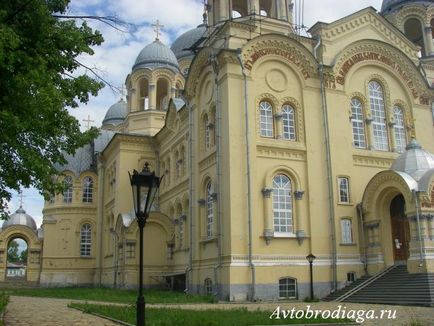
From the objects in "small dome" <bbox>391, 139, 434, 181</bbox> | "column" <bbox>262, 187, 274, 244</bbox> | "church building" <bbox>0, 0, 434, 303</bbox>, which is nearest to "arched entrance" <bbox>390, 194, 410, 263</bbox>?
"church building" <bbox>0, 0, 434, 303</bbox>

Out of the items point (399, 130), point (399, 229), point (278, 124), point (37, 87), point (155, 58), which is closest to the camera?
point (37, 87)

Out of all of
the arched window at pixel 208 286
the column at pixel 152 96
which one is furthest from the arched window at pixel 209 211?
the column at pixel 152 96

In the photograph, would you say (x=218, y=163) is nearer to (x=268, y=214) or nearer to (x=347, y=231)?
(x=268, y=214)

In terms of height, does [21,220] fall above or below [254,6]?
below

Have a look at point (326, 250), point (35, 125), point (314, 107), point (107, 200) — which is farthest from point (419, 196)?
point (107, 200)

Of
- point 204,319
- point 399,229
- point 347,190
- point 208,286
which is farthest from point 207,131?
point 204,319

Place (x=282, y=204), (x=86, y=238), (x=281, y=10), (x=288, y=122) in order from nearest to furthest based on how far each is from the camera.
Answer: (x=282, y=204) < (x=288, y=122) < (x=281, y=10) < (x=86, y=238)

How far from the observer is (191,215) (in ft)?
85.3

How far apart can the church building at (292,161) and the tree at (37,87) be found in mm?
11300

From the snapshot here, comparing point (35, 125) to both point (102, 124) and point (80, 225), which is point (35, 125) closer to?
point (80, 225)

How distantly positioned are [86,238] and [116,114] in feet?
49.3

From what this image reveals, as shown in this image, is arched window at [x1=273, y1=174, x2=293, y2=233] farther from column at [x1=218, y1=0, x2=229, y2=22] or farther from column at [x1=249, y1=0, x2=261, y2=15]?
column at [x1=218, y1=0, x2=229, y2=22]

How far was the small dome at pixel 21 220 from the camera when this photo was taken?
50562 millimetres

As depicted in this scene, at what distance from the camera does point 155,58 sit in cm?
3988
